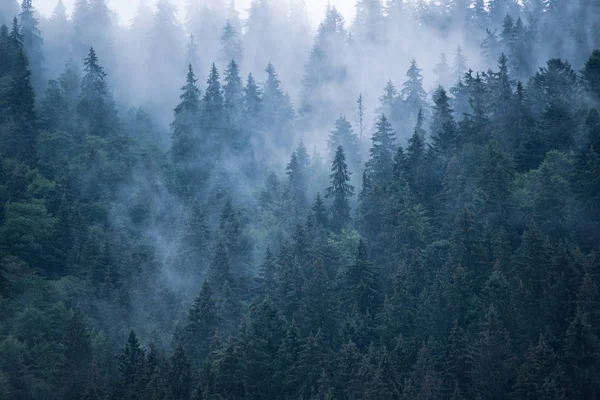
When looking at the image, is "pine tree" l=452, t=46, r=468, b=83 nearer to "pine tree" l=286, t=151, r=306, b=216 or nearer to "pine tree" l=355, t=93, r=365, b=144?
"pine tree" l=355, t=93, r=365, b=144

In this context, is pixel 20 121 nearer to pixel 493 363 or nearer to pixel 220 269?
pixel 220 269

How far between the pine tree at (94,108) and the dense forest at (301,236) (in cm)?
24

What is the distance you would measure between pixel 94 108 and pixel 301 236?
126 feet

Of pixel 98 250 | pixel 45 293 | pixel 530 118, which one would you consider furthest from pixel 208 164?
pixel 530 118

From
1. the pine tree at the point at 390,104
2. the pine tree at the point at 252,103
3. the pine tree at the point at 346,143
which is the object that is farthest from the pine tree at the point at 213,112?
the pine tree at the point at 390,104

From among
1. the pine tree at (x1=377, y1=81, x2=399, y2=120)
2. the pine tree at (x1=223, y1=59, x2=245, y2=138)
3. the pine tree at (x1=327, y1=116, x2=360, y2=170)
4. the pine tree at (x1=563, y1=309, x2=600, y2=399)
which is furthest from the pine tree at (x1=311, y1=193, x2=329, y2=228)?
the pine tree at (x1=563, y1=309, x2=600, y2=399)

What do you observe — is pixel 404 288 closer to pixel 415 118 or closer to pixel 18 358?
pixel 18 358

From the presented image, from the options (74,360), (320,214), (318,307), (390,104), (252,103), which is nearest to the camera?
(74,360)

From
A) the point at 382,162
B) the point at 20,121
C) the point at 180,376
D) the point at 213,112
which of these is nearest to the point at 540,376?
the point at 180,376

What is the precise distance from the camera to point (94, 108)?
90438 millimetres

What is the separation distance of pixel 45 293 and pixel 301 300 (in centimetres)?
2195

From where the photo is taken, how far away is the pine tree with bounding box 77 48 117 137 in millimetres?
89938

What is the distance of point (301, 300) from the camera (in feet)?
194

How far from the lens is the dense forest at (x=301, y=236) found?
167 ft
